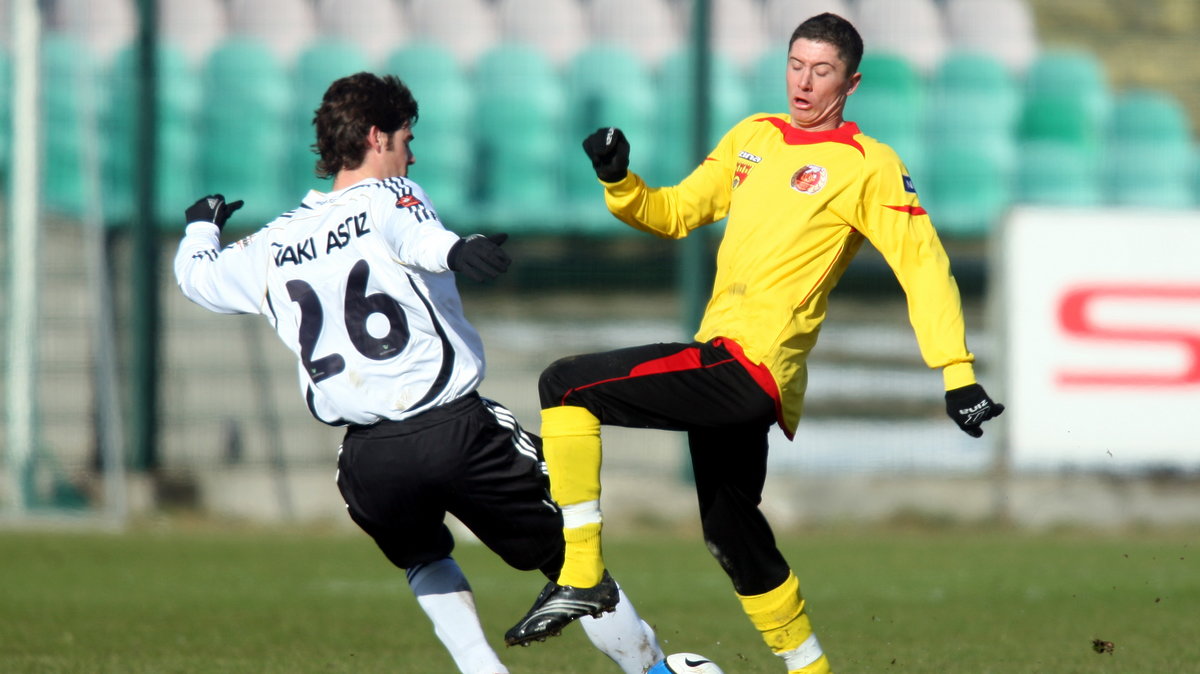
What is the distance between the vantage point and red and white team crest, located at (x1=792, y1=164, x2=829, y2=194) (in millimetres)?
4316

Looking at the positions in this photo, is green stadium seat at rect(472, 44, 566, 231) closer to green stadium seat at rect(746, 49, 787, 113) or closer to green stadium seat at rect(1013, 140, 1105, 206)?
green stadium seat at rect(746, 49, 787, 113)

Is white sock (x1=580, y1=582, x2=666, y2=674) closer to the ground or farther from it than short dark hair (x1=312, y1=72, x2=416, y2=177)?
closer to the ground

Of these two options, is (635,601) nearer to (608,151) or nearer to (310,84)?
(608,151)

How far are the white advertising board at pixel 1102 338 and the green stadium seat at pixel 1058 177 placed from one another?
1.78 metres

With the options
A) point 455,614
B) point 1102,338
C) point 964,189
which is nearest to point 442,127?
point 964,189

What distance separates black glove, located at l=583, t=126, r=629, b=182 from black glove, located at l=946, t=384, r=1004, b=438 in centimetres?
109

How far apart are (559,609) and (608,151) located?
4.12 feet

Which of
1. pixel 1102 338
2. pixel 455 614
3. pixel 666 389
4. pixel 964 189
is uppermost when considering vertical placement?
pixel 666 389

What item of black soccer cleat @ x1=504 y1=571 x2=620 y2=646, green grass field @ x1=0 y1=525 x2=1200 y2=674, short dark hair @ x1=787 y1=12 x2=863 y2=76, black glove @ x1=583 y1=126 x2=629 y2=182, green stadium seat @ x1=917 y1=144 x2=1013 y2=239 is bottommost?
green grass field @ x1=0 y1=525 x2=1200 y2=674

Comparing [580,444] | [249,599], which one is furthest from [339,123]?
[249,599]

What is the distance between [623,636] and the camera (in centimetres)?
439

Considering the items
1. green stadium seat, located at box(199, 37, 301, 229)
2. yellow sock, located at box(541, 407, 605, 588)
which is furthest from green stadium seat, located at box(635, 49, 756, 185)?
yellow sock, located at box(541, 407, 605, 588)

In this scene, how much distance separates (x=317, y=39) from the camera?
40.5 feet

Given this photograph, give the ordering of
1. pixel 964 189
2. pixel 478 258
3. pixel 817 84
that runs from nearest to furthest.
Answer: pixel 478 258 → pixel 817 84 → pixel 964 189
